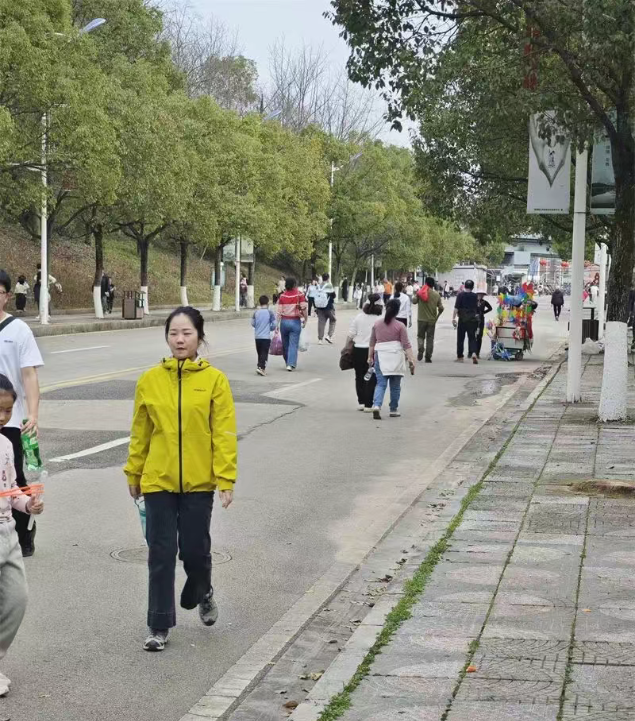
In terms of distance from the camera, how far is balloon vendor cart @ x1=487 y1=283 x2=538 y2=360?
87.6 feet

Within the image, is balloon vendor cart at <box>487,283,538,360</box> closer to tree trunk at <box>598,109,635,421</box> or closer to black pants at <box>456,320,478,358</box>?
black pants at <box>456,320,478,358</box>

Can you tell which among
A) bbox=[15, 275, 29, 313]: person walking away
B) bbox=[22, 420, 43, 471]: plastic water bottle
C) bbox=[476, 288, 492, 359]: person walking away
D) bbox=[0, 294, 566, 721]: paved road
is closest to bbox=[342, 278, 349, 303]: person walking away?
bbox=[15, 275, 29, 313]: person walking away

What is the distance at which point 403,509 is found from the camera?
9.60m

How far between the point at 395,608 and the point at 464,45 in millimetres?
12977

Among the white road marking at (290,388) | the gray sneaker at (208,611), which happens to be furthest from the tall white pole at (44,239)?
the gray sneaker at (208,611)

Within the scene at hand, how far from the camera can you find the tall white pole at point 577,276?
53.5ft

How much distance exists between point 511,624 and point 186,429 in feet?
5.87

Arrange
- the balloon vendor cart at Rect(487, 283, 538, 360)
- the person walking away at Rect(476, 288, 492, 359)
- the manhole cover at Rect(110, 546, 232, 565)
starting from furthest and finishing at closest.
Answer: the balloon vendor cart at Rect(487, 283, 538, 360) < the person walking away at Rect(476, 288, 492, 359) < the manhole cover at Rect(110, 546, 232, 565)

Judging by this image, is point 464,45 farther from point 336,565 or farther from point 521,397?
point 336,565

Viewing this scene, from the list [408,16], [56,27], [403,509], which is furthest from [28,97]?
[403,509]

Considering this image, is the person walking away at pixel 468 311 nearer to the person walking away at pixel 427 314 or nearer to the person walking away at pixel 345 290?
the person walking away at pixel 427 314

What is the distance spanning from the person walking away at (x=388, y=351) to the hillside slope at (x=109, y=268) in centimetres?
3141

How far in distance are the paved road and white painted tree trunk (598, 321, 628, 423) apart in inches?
69.2

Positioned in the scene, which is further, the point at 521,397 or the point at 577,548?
the point at 521,397
